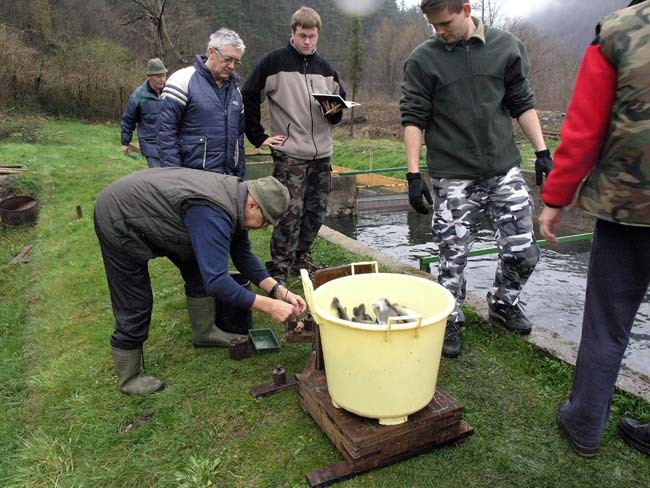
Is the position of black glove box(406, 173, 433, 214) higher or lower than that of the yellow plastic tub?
higher

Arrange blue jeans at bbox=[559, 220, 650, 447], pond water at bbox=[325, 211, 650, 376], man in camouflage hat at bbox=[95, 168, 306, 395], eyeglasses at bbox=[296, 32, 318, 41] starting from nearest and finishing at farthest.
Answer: blue jeans at bbox=[559, 220, 650, 447]
man in camouflage hat at bbox=[95, 168, 306, 395]
eyeglasses at bbox=[296, 32, 318, 41]
pond water at bbox=[325, 211, 650, 376]

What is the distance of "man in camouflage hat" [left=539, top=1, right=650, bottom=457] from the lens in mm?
1665

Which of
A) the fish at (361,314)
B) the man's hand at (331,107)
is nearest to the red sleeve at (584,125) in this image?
the fish at (361,314)

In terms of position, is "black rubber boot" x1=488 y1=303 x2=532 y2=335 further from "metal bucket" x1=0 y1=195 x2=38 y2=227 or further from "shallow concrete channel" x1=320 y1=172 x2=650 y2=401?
"metal bucket" x1=0 y1=195 x2=38 y2=227

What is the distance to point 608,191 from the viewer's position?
5.99 feet

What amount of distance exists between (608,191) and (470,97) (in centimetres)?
120

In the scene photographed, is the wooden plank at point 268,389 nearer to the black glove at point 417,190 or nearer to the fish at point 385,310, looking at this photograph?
the fish at point 385,310

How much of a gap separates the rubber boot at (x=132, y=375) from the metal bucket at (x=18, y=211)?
5.60 m

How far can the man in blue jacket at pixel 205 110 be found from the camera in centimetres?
334

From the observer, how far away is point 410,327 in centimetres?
182

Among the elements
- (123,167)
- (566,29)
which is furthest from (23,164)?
(566,29)

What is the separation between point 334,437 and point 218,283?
87 centimetres

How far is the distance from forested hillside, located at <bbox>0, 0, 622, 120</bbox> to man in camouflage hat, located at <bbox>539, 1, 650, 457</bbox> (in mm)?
15867

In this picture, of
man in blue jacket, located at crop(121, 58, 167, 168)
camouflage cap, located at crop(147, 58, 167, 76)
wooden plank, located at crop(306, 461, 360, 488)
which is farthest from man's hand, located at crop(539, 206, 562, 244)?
camouflage cap, located at crop(147, 58, 167, 76)
